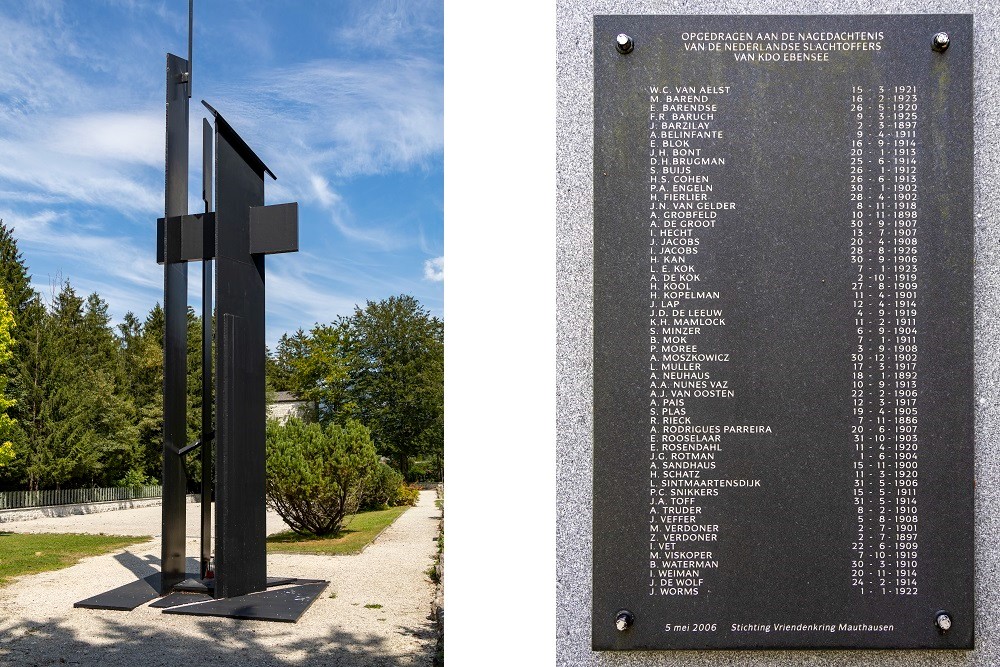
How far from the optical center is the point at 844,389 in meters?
2.62

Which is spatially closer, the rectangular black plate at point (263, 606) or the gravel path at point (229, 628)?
the gravel path at point (229, 628)

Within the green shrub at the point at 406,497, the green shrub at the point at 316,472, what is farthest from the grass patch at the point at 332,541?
the green shrub at the point at 406,497

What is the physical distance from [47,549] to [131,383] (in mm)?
24796

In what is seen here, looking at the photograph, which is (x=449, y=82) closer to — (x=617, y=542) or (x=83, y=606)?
(x=617, y=542)

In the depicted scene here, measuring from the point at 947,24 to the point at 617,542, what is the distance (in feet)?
7.58

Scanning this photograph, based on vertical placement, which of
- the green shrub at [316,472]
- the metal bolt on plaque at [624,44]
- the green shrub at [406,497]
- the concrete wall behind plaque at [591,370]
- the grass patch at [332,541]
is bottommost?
the green shrub at [406,497]

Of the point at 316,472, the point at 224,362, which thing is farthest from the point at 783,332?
the point at 316,472

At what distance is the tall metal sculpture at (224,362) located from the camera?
7.37 meters

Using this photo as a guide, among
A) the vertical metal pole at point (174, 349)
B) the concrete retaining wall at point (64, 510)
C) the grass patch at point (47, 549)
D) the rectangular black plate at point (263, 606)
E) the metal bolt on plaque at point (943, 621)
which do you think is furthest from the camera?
the concrete retaining wall at point (64, 510)

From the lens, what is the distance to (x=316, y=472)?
41.2 feet

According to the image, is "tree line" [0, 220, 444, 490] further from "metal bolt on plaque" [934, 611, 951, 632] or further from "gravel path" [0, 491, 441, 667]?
"metal bolt on plaque" [934, 611, 951, 632]

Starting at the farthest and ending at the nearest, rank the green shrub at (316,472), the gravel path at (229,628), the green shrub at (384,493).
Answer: the green shrub at (384,493) < the green shrub at (316,472) < the gravel path at (229,628)

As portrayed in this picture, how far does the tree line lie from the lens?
25.1 m

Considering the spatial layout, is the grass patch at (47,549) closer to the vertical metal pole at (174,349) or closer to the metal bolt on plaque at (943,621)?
the vertical metal pole at (174,349)
